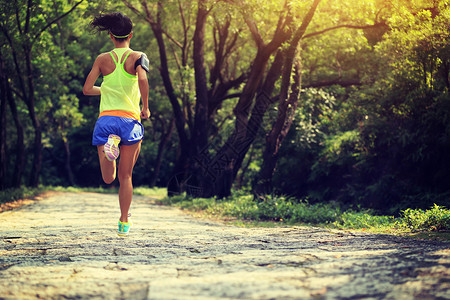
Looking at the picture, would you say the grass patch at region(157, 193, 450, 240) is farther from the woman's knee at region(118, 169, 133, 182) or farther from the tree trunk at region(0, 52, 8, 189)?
the tree trunk at region(0, 52, 8, 189)

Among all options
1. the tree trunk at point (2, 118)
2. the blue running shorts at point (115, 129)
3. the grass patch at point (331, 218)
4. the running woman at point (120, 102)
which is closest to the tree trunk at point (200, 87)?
the grass patch at point (331, 218)

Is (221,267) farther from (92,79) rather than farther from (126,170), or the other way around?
(92,79)

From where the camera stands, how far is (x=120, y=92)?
17.8 feet

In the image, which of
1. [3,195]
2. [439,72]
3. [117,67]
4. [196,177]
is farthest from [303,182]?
[117,67]

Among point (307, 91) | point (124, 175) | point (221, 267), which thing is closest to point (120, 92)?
point (124, 175)

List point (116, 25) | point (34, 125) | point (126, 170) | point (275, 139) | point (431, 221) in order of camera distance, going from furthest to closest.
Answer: point (34, 125), point (275, 139), point (431, 221), point (116, 25), point (126, 170)

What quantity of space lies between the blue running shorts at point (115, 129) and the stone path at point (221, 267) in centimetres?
116

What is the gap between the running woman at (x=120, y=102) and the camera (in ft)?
17.5

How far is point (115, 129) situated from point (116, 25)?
1.31 meters

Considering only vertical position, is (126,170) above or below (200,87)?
below

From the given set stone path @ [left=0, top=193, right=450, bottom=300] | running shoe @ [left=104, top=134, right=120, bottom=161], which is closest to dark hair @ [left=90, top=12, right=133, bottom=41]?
running shoe @ [left=104, top=134, right=120, bottom=161]

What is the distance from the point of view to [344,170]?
58.0ft

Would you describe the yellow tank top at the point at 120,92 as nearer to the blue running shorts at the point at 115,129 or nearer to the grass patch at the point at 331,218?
the blue running shorts at the point at 115,129

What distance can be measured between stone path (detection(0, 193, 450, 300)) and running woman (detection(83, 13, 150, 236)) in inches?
33.0
